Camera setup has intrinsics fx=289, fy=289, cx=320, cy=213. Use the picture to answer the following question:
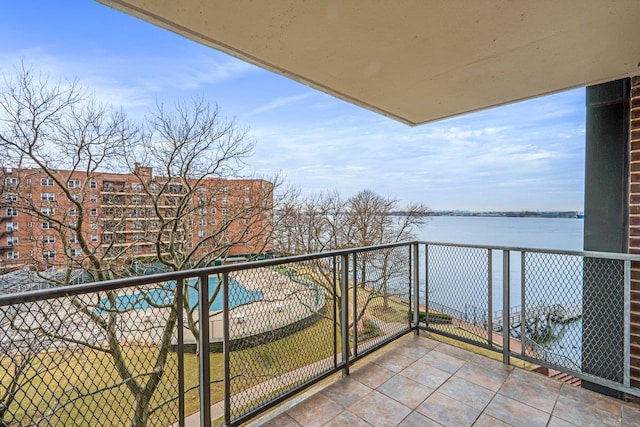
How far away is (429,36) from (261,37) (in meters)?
0.98

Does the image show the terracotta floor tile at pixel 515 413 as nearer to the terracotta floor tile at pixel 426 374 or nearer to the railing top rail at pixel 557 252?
the terracotta floor tile at pixel 426 374

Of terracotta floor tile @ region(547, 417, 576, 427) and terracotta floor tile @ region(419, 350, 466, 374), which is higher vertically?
terracotta floor tile @ region(547, 417, 576, 427)

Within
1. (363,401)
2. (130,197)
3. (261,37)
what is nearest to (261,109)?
(130,197)

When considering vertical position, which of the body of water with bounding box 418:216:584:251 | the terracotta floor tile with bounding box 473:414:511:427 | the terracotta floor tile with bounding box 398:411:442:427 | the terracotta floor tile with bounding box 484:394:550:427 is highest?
the body of water with bounding box 418:216:584:251

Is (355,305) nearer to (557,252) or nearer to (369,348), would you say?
(369,348)

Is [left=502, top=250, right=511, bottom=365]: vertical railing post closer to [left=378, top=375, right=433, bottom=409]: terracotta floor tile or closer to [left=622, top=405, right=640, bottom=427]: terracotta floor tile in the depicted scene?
[left=622, top=405, right=640, bottom=427]: terracotta floor tile

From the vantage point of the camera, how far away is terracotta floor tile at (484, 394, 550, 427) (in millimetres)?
1881

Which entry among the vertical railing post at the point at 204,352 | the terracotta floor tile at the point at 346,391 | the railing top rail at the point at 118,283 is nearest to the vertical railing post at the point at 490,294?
the terracotta floor tile at the point at 346,391

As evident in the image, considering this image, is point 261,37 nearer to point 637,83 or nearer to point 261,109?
point 637,83

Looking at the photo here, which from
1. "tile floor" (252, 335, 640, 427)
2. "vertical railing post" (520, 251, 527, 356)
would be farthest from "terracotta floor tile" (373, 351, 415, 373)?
"vertical railing post" (520, 251, 527, 356)

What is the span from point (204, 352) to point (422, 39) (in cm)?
226

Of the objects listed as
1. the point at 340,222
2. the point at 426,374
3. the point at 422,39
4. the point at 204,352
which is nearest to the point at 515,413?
the point at 426,374

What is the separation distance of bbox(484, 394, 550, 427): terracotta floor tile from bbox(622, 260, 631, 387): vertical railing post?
29.9 inches

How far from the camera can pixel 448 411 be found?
6.56 feet
